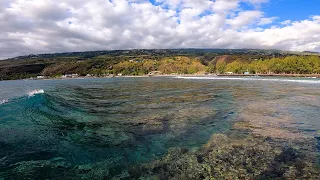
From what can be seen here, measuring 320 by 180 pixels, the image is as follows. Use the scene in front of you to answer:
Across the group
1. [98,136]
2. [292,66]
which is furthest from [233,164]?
[292,66]

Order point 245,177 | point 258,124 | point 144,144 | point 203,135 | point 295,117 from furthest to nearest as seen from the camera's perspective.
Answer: point 295,117, point 258,124, point 203,135, point 144,144, point 245,177

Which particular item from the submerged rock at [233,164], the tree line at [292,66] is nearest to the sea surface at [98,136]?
the submerged rock at [233,164]

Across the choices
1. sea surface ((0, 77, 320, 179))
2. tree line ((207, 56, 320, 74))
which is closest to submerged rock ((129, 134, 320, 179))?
sea surface ((0, 77, 320, 179))

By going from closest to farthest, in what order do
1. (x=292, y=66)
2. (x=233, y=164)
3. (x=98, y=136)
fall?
1. (x=233, y=164)
2. (x=98, y=136)
3. (x=292, y=66)

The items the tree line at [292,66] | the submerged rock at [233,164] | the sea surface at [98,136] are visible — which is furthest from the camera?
the tree line at [292,66]

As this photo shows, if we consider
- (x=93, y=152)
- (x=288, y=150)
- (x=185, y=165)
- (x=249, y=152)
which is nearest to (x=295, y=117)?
(x=288, y=150)

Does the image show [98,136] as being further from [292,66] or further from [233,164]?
[292,66]

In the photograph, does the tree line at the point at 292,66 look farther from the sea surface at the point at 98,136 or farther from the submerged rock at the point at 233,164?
the submerged rock at the point at 233,164

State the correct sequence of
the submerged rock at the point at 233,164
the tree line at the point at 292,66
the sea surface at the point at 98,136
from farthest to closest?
the tree line at the point at 292,66 < the sea surface at the point at 98,136 < the submerged rock at the point at 233,164

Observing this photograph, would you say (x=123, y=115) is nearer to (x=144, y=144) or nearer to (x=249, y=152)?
(x=144, y=144)

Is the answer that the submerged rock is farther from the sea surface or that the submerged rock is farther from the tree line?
the tree line

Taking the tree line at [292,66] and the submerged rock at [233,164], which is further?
the tree line at [292,66]
